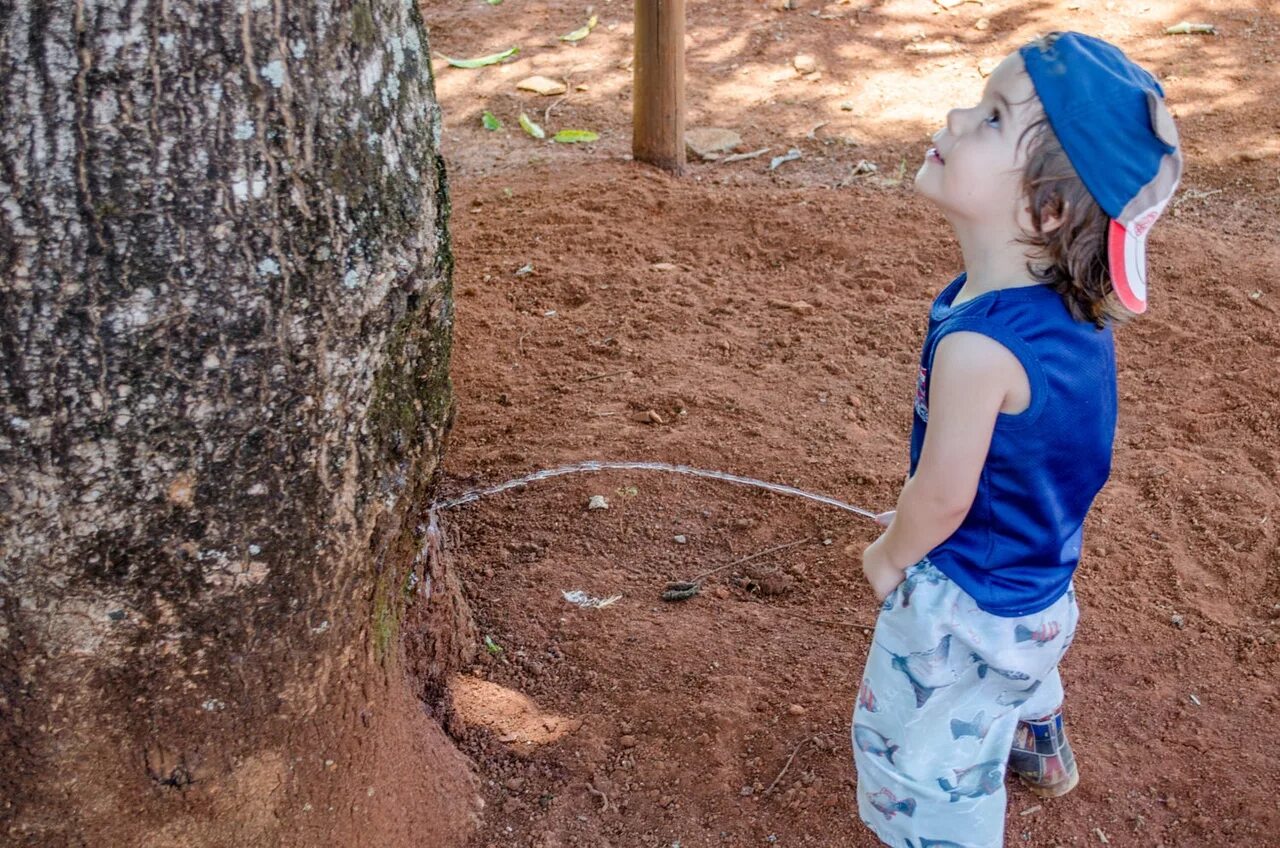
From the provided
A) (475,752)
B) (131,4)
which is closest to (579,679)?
(475,752)

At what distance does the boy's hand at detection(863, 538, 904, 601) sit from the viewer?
6.58 ft

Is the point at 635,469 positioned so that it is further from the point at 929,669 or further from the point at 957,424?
the point at 957,424

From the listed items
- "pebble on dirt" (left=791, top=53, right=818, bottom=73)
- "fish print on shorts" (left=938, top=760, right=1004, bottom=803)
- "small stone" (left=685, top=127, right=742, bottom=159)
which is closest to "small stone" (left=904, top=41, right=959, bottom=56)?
"pebble on dirt" (left=791, top=53, right=818, bottom=73)

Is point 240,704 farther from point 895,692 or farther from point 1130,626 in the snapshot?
point 1130,626

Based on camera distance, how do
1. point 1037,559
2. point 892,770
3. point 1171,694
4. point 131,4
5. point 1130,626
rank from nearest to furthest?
1. point 131,4
2. point 1037,559
3. point 892,770
4. point 1171,694
5. point 1130,626

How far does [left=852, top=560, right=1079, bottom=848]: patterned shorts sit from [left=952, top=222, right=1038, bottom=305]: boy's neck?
0.48m

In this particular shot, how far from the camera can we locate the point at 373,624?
82.0 inches

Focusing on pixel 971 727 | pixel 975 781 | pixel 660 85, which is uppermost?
pixel 660 85

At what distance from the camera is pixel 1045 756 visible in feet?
7.97

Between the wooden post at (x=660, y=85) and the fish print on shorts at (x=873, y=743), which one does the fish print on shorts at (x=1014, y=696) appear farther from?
the wooden post at (x=660, y=85)

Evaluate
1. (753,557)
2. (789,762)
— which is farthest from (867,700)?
(753,557)

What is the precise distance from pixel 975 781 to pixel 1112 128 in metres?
1.13

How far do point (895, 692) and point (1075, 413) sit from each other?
582 millimetres

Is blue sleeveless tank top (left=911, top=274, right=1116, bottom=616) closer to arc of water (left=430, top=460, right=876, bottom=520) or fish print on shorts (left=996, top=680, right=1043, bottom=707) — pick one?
fish print on shorts (left=996, top=680, right=1043, bottom=707)
